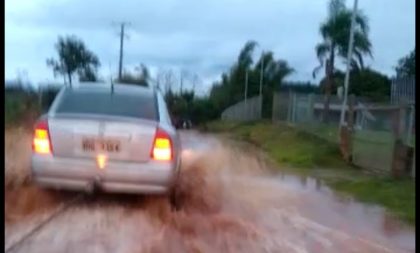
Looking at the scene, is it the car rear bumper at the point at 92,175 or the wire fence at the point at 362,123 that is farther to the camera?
the wire fence at the point at 362,123

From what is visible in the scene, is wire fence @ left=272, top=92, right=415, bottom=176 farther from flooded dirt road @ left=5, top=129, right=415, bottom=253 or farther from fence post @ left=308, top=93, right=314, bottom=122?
flooded dirt road @ left=5, top=129, right=415, bottom=253

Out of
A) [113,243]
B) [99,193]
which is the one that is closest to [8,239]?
[113,243]

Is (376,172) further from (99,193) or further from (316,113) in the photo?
(316,113)

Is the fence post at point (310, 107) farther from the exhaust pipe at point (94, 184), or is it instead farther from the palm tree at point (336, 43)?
the exhaust pipe at point (94, 184)

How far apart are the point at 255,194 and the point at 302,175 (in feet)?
15.5

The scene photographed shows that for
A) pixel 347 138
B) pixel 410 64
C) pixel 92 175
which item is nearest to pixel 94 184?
pixel 92 175

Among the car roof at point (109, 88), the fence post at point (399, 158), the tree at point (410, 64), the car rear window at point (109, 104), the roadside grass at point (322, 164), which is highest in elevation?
the tree at point (410, 64)

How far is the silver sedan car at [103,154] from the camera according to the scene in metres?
7.80

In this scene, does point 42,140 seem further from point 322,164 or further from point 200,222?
point 322,164

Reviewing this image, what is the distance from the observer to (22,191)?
8.38m

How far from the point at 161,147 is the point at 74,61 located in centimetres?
165

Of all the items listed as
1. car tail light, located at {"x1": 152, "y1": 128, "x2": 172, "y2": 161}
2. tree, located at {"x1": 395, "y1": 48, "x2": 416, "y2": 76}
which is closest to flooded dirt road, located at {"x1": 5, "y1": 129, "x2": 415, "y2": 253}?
car tail light, located at {"x1": 152, "y1": 128, "x2": 172, "y2": 161}

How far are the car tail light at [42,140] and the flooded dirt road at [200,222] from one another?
0.60m

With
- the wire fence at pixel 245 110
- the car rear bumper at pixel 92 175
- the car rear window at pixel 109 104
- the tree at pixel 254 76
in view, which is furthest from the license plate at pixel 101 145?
the tree at pixel 254 76
